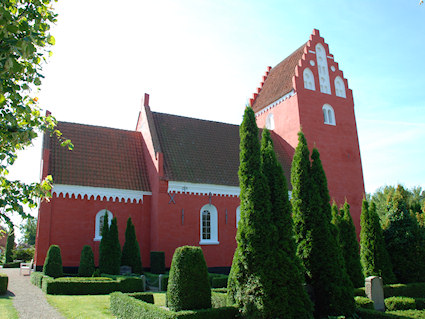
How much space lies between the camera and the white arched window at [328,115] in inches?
994

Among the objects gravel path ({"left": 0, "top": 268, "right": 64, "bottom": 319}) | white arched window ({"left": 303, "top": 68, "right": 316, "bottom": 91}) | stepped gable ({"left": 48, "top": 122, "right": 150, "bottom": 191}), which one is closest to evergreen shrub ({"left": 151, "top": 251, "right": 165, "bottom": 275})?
stepped gable ({"left": 48, "top": 122, "right": 150, "bottom": 191})

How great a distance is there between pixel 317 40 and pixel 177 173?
15134mm

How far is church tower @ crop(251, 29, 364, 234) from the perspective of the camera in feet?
78.6

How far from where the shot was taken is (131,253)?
16922 mm

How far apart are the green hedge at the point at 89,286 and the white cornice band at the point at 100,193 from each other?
5.26m

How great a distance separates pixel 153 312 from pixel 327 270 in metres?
4.82

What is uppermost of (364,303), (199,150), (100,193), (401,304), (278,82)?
(278,82)

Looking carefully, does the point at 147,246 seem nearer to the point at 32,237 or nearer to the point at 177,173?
the point at 177,173

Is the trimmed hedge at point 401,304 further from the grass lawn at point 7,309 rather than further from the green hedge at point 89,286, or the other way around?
the grass lawn at point 7,309

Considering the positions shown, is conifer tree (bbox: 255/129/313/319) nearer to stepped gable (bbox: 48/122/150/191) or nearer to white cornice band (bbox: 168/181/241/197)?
white cornice band (bbox: 168/181/241/197)

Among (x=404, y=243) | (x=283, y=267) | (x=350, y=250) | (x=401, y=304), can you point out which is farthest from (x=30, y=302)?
(x=404, y=243)

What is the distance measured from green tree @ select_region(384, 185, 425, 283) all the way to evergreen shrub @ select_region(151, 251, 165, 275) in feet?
33.7

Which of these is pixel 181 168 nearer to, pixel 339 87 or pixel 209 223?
pixel 209 223

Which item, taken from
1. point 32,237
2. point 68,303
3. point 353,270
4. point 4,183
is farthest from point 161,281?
point 32,237
